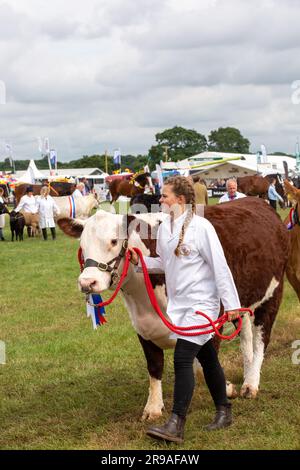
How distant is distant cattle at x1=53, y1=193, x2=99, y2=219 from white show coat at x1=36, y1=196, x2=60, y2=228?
4.51ft

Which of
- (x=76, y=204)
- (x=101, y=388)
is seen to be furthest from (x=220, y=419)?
(x=76, y=204)

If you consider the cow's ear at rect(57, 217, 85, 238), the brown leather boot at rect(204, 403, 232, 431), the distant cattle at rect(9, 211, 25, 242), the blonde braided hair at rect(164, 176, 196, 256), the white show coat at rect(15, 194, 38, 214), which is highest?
the blonde braided hair at rect(164, 176, 196, 256)

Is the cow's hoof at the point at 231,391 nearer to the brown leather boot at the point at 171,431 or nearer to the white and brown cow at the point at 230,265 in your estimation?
the white and brown cow at the point at 230,265

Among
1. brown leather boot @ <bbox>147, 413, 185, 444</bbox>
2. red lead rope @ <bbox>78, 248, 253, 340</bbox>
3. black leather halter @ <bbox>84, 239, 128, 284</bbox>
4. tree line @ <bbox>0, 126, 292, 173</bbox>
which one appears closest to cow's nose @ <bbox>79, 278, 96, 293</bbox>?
black leather halter @ <bbox>84, 239, 128, 284</bbox>

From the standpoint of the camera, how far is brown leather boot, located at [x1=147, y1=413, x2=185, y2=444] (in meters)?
4.25

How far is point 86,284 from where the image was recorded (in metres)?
4.27

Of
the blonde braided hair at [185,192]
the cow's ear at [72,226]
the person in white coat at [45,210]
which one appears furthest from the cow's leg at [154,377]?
the person in white coat at [45,210]

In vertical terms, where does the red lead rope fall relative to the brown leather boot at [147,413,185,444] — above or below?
above

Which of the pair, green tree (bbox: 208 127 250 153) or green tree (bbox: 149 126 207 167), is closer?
green tree (bbox: 149 126 207 167)

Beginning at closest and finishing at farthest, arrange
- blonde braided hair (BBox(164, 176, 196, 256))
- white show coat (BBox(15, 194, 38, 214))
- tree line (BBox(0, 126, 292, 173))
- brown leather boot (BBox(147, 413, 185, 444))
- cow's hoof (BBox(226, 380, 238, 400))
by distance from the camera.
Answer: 1. brown leather boot (BBox(147, 413, 185, 444))
2. blonde braided hair (BBox(164, 176, 196, 256))
3. cow's hoof (BBox(226, 380, 238, 400))
4. white show coat (BBox(15, 194, 38, 214))
5. tree line (BBox(0, 126, 292, 173))

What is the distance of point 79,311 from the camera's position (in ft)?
31.1

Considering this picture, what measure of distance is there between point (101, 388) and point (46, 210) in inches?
564

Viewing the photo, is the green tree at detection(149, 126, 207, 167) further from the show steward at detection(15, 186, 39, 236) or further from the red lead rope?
the red lead rope

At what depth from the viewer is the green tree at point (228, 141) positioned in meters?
133
